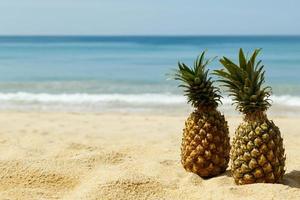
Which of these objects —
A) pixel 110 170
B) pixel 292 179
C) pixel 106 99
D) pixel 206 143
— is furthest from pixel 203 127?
pixel 106 99

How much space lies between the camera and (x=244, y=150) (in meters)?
4.51

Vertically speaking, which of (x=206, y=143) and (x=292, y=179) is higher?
(x=206, y=143)

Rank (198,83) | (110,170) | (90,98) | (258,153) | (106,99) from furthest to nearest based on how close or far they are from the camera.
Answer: (90,98) → (106,99) → (110,170) → (198,83) → (258,153)

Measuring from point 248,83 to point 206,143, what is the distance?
2.60 feet

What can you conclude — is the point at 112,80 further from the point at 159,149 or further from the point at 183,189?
the point at 183,189

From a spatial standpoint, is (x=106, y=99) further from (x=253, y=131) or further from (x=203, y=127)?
(x=253, y=131)

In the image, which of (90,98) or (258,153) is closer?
(258,153)

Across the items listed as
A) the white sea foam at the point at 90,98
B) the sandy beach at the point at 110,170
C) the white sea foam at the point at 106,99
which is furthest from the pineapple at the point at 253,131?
the white sea foam at the point at 90,98

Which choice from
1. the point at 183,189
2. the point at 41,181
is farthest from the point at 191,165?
the point at 41,181

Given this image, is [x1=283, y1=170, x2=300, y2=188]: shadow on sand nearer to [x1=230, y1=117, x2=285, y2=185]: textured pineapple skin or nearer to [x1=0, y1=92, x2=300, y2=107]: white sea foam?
[x1=230, y1=117, x2=285, y2=185]: textured pineapple skin

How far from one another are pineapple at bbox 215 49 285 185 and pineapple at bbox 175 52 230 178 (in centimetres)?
39

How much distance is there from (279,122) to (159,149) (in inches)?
174

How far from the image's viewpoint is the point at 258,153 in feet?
14.6

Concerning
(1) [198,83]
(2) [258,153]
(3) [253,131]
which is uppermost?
(1) [198,83]
